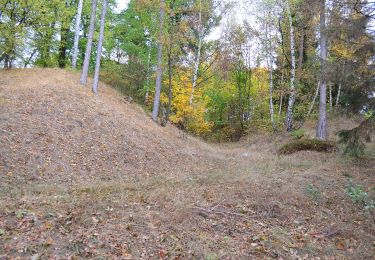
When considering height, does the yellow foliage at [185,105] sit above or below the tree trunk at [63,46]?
below

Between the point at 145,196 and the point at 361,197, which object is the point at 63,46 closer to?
the point at 145,196

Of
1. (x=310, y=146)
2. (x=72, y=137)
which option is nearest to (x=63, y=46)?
(x=72, y=137)

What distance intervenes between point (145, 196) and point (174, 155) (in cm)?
560

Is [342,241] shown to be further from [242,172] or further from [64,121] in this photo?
[64,121]

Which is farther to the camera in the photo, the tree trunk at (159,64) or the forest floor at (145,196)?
the tree trunk at (159,64)

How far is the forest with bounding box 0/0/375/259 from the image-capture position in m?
5.68

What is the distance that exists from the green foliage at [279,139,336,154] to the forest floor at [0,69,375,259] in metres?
0.80

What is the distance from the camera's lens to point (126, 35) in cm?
2302

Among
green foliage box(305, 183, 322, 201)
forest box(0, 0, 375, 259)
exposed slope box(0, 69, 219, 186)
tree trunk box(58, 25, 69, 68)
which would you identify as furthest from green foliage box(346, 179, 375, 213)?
tree trunk box(58, 25, 69, 68)

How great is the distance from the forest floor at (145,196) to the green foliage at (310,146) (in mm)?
803

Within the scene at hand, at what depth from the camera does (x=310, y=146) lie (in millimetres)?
13227

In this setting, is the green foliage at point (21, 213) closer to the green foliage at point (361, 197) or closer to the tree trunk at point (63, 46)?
the green foliage at point (361, 197)

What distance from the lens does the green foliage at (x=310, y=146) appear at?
12.8 metres

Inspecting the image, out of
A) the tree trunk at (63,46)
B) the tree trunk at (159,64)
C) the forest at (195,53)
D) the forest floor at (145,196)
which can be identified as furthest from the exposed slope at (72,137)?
the tree trunk at (63,46)
